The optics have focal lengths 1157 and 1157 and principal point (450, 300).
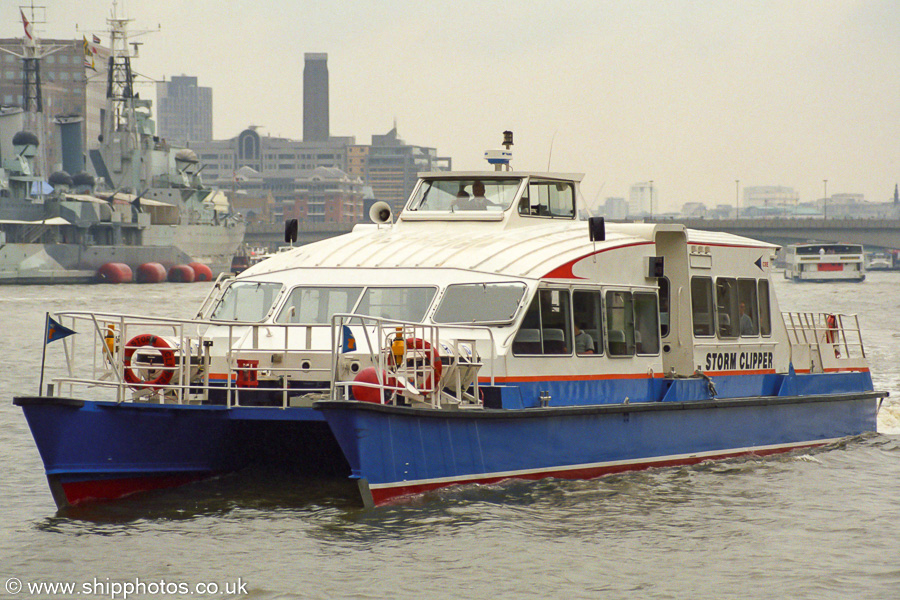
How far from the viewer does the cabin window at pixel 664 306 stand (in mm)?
13491

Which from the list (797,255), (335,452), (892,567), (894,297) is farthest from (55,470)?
(797,255)

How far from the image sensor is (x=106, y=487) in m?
11.0

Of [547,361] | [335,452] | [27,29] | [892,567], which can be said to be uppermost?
[27,29]

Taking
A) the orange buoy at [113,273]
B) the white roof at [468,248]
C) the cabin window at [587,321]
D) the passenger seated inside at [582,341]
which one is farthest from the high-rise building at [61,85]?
the passenger seated inside at [582,341]

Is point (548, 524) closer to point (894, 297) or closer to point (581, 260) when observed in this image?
point (581, 260)

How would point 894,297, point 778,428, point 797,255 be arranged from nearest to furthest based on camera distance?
point 778,428 → point 894,297 → point 797,255

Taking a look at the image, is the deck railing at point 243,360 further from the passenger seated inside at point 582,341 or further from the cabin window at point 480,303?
the passenger seated inside at point 582,341

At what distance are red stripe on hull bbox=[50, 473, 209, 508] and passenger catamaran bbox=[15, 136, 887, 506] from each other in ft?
0.09

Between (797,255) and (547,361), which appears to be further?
(797,255)

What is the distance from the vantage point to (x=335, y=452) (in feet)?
40.3

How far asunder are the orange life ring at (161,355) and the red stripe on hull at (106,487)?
3.18ft

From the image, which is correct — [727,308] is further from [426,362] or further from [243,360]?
[243,360]

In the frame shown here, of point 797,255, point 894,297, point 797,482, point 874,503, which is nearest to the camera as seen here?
point 874,503

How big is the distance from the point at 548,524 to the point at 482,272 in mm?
2708
